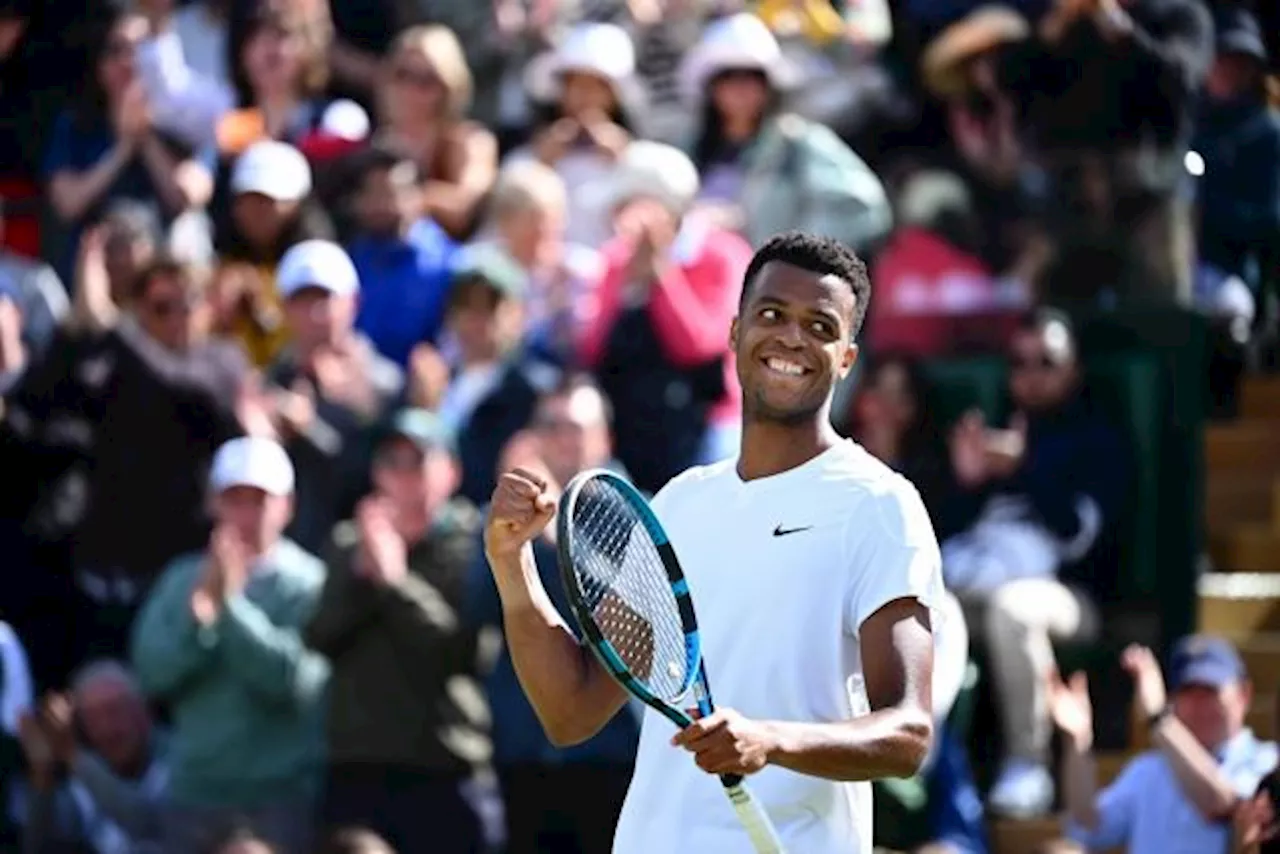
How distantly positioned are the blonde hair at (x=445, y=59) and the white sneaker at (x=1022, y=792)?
353 cm

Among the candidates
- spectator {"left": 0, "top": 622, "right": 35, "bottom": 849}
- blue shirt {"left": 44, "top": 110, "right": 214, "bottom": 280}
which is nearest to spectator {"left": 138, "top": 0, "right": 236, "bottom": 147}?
blue shirt {"left": 44, "top": 110, "right": 214, "bottom": 280}

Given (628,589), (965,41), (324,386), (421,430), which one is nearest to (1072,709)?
(421,430)

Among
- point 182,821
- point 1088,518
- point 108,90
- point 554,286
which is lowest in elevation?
point 182,821

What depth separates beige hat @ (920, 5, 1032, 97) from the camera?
35.7 feet

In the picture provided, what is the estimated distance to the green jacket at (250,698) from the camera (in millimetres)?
9781

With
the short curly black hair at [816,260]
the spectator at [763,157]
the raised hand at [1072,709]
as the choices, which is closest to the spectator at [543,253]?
the spectator at [763,157]

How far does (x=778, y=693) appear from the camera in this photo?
4938mm

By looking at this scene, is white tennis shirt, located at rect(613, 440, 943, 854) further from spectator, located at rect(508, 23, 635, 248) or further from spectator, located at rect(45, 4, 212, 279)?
spectator, located at rect(45, 4, 212, 279)

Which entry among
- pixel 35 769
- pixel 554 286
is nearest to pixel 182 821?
pixel 35 769

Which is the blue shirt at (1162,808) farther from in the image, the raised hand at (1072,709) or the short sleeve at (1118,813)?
the raised hand at (1072,709)

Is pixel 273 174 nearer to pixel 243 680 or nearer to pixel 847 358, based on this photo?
pixel 243 680

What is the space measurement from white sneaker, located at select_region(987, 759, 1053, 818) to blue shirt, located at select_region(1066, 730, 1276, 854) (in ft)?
0.78

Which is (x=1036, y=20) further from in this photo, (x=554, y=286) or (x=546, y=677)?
(x=546, y=677)

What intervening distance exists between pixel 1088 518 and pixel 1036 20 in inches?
A: 77.1
